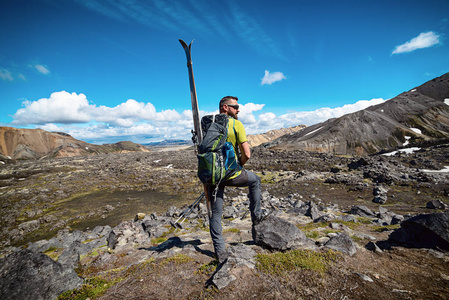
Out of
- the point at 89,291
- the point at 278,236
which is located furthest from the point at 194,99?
the point at 89,291

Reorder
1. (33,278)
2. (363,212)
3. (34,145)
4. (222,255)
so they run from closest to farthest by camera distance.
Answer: (33,278) → (222,255) → (363,212) → (34,145)

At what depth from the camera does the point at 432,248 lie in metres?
4.60

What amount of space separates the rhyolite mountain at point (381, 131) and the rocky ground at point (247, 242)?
44136mm

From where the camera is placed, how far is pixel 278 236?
207 inches

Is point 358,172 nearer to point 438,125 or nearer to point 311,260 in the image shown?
point 311,260

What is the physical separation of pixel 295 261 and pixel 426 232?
3.83 metres

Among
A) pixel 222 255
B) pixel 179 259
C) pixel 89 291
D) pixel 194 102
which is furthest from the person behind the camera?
pixel 194 102

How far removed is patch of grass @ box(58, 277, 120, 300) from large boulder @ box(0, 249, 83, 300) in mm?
208

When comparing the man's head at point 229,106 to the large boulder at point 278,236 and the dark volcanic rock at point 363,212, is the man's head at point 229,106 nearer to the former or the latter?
the large boulder at point 278,236

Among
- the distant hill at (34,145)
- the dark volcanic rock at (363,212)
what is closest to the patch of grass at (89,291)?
the dark volcanic rock at (363,212)

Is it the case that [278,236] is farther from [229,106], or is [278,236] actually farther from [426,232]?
[229,106]

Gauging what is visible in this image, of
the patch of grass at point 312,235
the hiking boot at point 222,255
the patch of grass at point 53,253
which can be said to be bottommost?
the patch of grass at point 53,253

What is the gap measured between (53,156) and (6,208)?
370 ft

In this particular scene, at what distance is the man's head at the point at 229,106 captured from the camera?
4.86m
